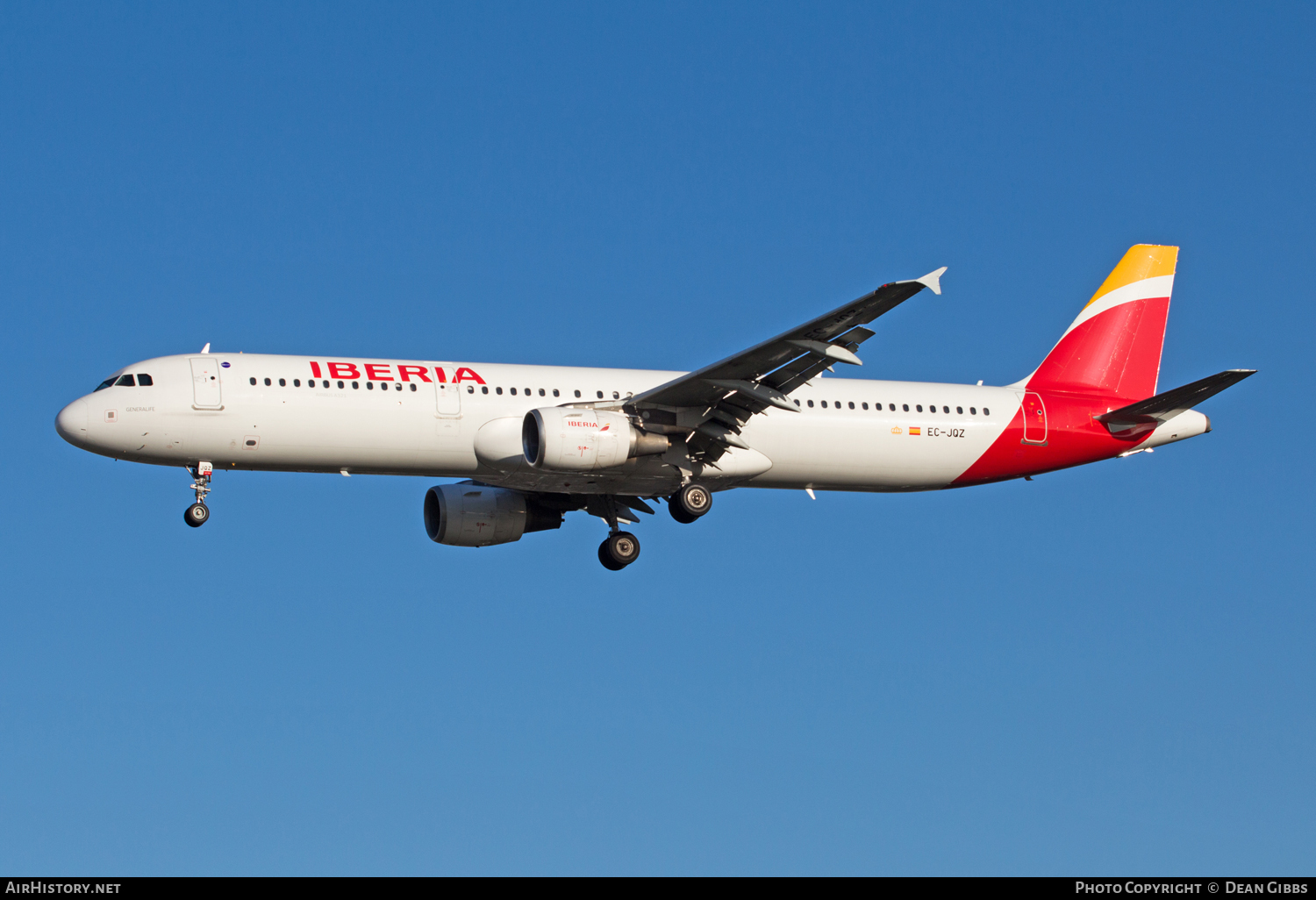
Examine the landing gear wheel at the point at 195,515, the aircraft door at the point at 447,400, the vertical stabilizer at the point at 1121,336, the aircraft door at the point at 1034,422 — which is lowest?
the landing gear wheel at the point at 195,515

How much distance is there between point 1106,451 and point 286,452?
20722mm

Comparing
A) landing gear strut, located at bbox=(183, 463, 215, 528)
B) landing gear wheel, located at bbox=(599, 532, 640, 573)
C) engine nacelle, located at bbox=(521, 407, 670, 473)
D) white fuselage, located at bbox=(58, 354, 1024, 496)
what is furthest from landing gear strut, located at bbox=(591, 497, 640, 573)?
landing gear strut, located at bbox=(183, 463, 215, 528)

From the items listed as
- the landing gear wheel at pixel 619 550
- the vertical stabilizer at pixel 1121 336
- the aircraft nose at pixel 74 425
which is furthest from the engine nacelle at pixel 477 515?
the vertical stabilizer at pixel 1121 336

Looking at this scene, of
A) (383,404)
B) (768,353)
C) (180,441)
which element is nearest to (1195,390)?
(768,353)

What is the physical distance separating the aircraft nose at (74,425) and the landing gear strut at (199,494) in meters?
2.40

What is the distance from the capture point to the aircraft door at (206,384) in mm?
36344

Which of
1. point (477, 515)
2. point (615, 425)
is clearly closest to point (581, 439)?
point (615, 425)

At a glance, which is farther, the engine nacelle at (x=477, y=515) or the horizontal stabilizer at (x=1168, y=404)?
the engine nacelle at (x=477, y=515)

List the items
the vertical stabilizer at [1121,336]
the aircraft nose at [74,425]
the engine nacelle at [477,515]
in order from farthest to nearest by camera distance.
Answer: the vertical stabilizer at [1121,336]
the engine nacelle at [477,515]
the aircraft nose at [74,425]

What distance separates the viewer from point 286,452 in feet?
120

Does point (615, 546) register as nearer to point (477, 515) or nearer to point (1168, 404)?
point (477, 515)

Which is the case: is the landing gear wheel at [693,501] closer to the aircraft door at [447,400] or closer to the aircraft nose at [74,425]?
the aircraft door at [447,400]

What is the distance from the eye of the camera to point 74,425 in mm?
36219

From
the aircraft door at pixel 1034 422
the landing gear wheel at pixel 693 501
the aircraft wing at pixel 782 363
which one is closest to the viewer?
the aircraft wing at pixel 782 363
